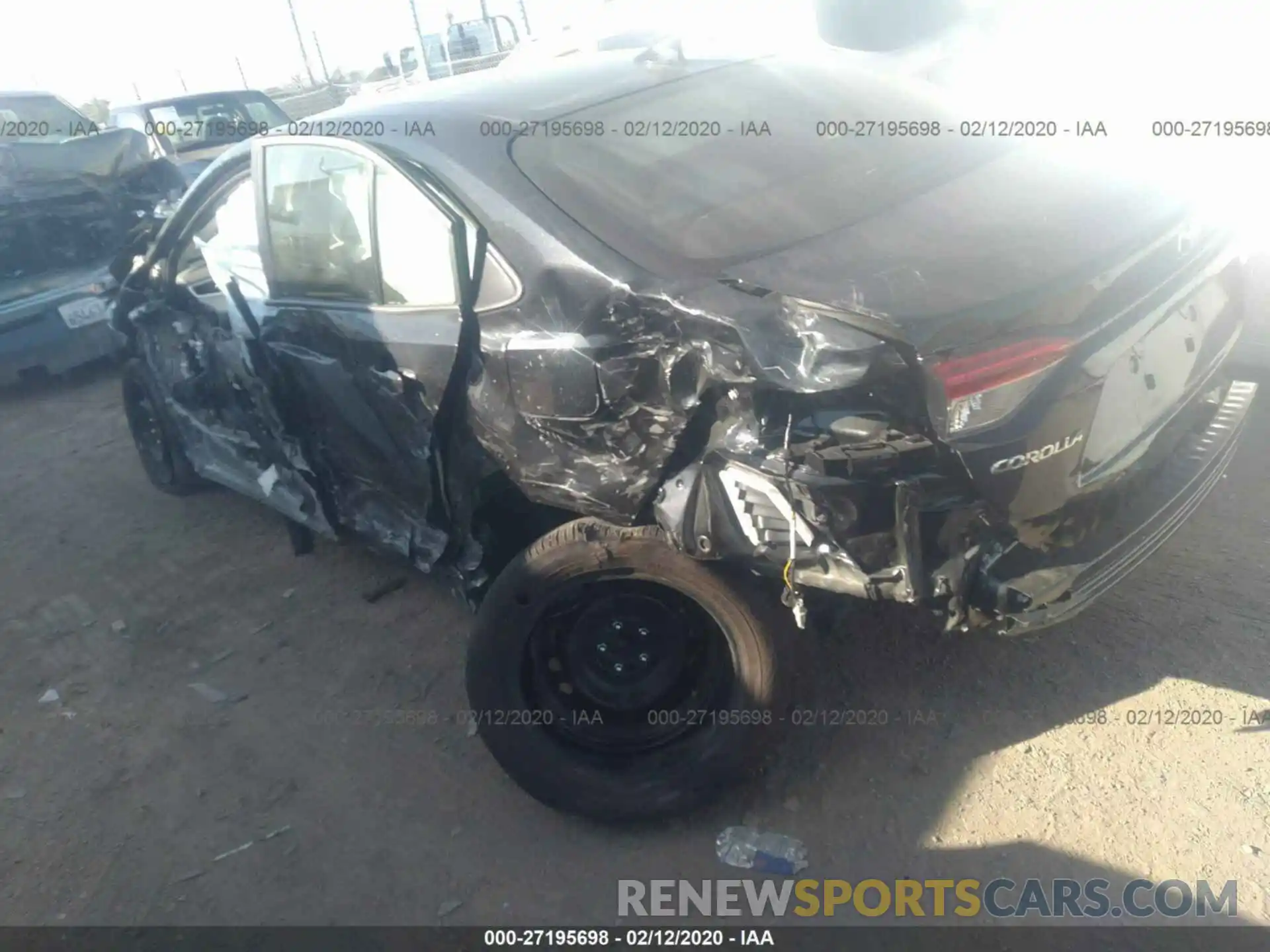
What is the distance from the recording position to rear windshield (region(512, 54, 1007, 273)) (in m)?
2.50

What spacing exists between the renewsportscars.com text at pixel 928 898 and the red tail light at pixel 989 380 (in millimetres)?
1136

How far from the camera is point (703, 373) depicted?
2164 mm

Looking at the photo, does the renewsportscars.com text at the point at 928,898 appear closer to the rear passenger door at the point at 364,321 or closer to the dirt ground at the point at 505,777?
the dirt ground at the point at 505,777

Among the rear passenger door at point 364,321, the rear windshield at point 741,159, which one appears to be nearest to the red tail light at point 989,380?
the rear windshield at point 741,159

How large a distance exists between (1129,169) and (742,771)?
2.02 m

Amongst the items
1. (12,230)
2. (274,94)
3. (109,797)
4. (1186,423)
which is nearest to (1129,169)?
(1186,423)

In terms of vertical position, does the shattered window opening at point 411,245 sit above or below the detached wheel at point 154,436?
above

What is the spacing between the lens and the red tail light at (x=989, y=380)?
1.97m

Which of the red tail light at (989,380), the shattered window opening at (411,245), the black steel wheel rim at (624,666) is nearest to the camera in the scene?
the red tail light at (989,380)

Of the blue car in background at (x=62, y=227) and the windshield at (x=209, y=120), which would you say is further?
the windshield at (x=209, y=120)

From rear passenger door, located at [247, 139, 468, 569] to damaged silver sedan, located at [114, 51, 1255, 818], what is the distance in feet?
0.04

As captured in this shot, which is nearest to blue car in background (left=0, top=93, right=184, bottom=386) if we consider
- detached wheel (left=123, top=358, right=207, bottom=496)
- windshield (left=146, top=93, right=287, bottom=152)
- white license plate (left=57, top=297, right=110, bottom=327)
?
white license plate (left=57, top=297, right=110, bottom=327)

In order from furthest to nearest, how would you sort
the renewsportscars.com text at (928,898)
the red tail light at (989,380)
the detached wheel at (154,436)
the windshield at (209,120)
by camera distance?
the windshield at (209,120)
the detached wheel at (154,436)
the renewsportscars.com text at (928,898)
the red tail light at (989,380)

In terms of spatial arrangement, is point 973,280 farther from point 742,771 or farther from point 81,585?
point 81,585
